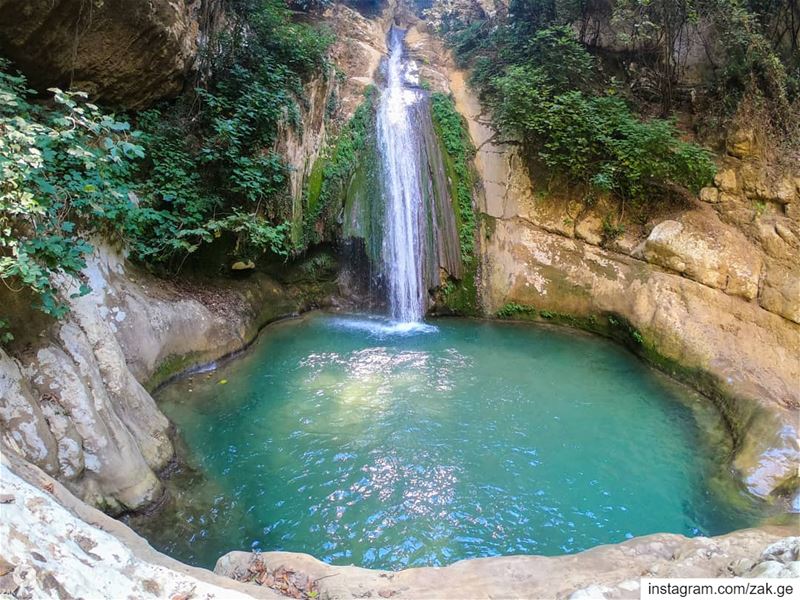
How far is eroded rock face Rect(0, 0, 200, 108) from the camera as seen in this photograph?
16.1 feet

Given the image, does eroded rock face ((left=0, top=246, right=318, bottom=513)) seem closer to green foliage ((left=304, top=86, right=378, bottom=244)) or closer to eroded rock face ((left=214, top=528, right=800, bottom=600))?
eroded rock face ((left=214, top=528, right=800, bottom=600))

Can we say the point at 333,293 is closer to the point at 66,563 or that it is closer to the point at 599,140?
the point at 599,140

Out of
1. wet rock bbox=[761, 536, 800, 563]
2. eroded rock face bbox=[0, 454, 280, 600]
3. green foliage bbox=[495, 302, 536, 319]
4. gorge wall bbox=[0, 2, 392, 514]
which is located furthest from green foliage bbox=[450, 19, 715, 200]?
eroded rock face bbox=[0, 454, 280, 600]

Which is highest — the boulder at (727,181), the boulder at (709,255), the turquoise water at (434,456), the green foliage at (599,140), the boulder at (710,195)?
the green foliage at (599,140)

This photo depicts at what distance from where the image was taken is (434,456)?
5.04 metres

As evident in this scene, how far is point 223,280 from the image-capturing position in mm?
7914

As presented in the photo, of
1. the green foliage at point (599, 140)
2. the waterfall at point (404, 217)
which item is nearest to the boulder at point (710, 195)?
the green foliage at point (599, 140)

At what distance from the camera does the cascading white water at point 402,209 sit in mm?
9078

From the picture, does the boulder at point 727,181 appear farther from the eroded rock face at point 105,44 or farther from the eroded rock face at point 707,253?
the eroded rock face at point 105,44

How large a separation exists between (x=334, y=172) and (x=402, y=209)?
4.85 feet

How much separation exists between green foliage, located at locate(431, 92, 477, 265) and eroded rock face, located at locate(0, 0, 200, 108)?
499 centimetres

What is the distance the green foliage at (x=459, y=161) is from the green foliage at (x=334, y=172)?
60.0 inches

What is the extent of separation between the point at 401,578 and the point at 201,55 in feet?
25.3

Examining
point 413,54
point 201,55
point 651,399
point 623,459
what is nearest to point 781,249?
point 651,399
